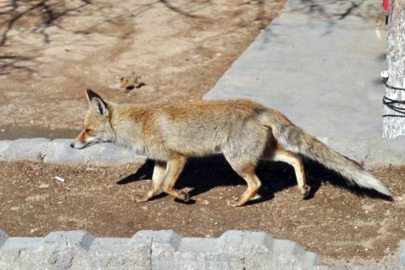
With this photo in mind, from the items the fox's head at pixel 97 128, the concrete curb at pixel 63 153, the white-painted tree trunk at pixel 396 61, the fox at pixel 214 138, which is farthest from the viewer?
the concrete curb at pixel 63 153

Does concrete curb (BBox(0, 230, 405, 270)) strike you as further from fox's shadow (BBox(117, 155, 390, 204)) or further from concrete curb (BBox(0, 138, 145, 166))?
concrete curb (BBox(0, 138, 145, 166))

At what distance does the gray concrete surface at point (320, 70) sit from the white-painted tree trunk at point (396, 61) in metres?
0.75

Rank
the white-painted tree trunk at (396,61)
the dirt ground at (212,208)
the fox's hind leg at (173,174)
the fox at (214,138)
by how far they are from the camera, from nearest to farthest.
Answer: the dirt ground at (212,208) < the fox at (214,138) < the fox's hind leg at (173,174) < the white-painted tree trunk at (396,61)

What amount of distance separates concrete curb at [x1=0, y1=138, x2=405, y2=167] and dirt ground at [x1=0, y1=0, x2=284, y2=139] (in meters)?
1.28

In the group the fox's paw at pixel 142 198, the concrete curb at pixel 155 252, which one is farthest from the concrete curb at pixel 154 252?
the fox's paw at pixel 142 198

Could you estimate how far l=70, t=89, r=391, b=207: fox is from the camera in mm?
7676

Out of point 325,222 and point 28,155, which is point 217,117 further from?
point 28,155

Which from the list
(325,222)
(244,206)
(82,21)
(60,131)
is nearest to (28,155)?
(60,131)

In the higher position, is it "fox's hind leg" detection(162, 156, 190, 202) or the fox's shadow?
"fox's hind leg" detection(162, 156, 190, 202)

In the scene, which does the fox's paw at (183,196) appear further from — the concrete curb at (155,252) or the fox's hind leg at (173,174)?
the concrete curb at (155,252)

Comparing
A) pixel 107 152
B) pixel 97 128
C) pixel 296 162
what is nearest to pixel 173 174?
pixel 97 128

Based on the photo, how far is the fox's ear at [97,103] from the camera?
7.94 m

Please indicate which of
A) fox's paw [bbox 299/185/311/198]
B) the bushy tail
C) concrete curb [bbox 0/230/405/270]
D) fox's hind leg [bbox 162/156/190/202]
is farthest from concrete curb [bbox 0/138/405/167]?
concrete curb [bbox 0/230/405/270]

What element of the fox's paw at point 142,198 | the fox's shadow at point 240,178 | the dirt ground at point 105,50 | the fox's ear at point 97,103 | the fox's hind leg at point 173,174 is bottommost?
the dirt ground at point 105,50
